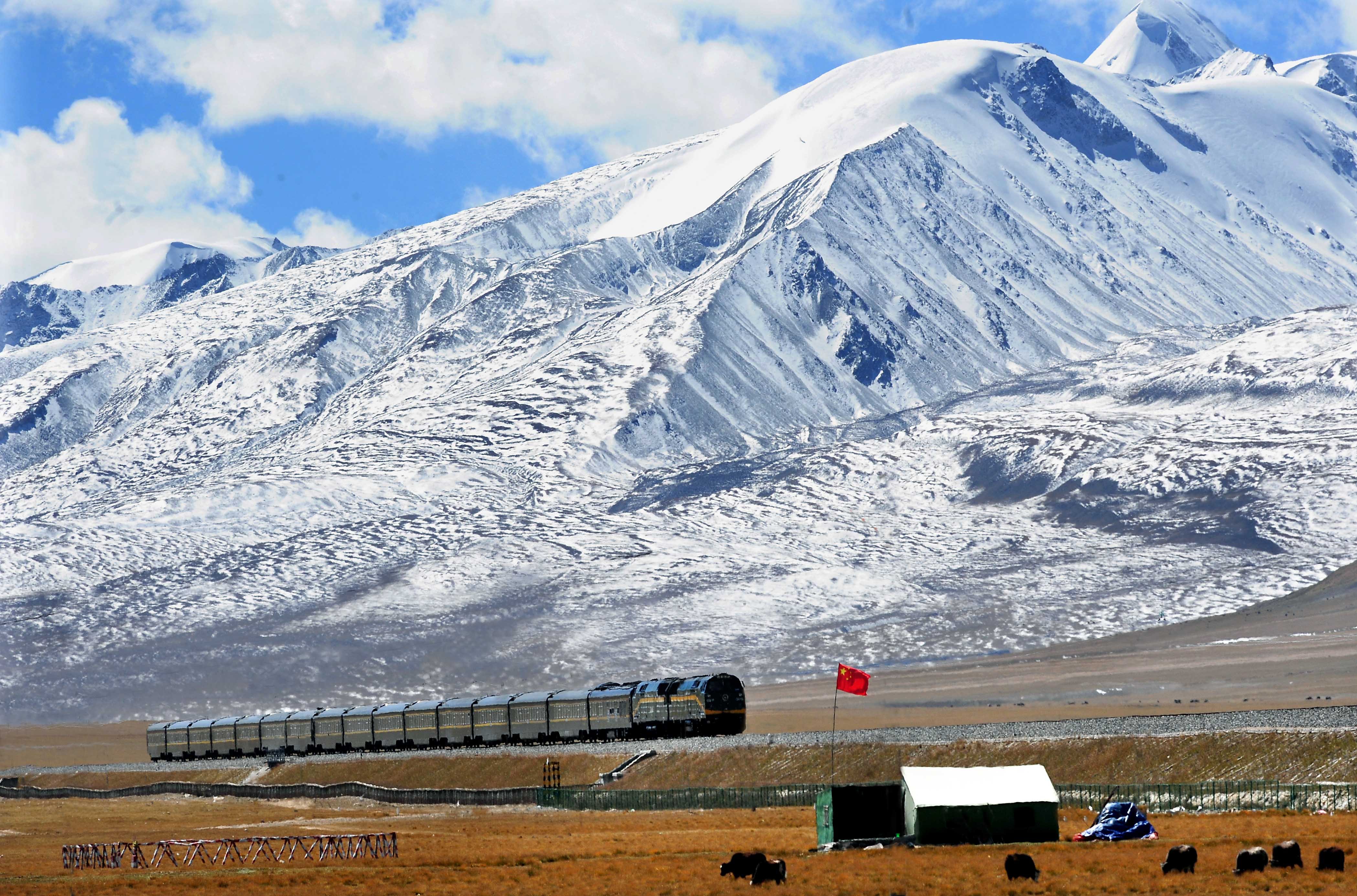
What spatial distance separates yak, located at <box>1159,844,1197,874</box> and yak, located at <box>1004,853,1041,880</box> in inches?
160

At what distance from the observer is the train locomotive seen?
376 feet

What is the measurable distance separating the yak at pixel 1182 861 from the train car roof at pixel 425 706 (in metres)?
87.8

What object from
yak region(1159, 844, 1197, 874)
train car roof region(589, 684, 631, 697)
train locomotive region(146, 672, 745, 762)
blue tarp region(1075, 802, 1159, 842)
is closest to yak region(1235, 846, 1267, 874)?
yak region(1159, 844, 1197, 874)

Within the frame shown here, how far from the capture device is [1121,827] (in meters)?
60.2

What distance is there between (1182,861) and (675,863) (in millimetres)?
18535

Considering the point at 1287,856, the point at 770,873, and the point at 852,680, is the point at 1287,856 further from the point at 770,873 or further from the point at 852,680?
the point at 852,680

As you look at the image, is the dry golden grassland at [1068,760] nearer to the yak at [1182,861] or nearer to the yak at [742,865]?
the yak at [1182,861]

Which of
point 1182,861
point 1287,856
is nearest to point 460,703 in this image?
point 1182,861

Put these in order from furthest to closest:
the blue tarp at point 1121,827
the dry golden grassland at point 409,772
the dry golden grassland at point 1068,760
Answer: the dry golden grassland at point 409,772 < the dry golden grassland at point 1068,760 < the blue tarp at point 1121,827

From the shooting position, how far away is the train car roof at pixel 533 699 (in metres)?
123

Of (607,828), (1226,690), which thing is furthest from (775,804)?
(1226,690)

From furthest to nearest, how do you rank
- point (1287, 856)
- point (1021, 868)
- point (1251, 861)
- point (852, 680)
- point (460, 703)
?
point (460, 703), point (852, 680), point (1021, 868), point (1287, 856), point (1251, 861)

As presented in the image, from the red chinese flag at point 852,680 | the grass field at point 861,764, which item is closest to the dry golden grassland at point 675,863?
the red chinese flag at point 852,680

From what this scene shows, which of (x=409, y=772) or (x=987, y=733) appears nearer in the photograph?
(x=987, y=733)
